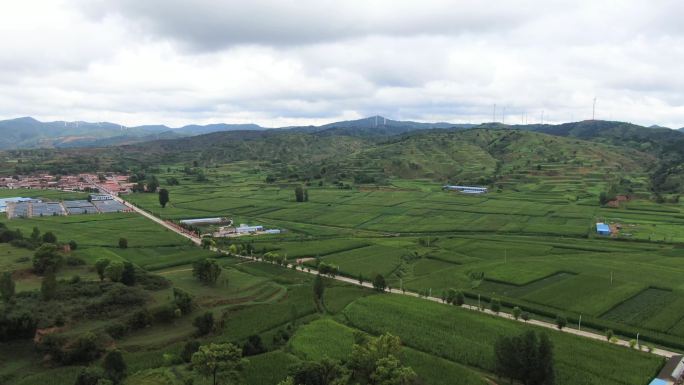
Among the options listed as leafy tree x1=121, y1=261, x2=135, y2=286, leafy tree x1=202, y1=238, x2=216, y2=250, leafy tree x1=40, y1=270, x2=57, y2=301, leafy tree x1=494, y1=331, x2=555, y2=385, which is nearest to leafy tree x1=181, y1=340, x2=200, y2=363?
leafy tree x1=40, y1=270, x2=57, y2=301

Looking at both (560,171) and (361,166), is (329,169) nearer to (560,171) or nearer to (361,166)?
(361,166)

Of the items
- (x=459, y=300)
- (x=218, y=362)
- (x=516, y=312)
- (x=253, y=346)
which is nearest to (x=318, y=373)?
(x=218, y=362)

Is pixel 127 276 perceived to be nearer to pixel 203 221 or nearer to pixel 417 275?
pixel 417 275

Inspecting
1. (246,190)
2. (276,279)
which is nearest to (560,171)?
(246,190)

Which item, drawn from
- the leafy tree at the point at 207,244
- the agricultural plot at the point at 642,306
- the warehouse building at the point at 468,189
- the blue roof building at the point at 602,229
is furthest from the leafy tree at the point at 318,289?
the warehouse building at the point at 468,189

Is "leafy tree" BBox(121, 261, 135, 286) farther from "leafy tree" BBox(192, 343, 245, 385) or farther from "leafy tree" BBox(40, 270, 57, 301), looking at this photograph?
"leafy tree" BBox(192, 343, 245, 385)
